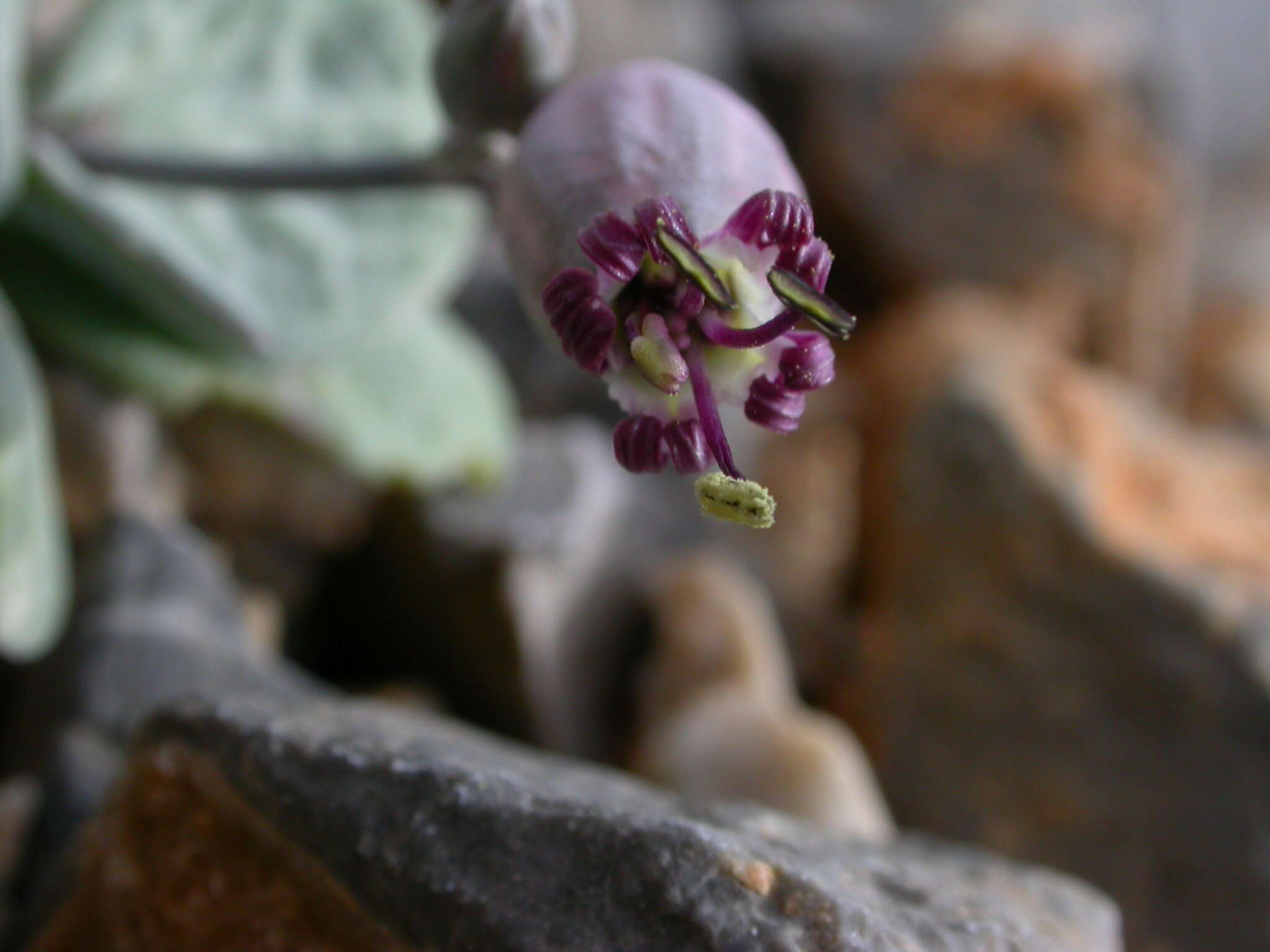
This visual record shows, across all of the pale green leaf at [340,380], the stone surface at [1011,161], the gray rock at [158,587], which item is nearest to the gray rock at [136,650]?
the gray rock at [158,587]

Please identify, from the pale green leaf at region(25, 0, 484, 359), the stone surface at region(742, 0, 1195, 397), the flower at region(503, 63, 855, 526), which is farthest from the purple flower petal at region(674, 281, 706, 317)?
the stone surface at region(742, 0, 1195, 397)

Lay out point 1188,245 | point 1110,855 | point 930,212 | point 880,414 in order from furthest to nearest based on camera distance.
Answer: point 1188,245 < point 930,212 < point 880,414 < point 1110,855

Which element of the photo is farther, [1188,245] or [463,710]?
[1188,245]

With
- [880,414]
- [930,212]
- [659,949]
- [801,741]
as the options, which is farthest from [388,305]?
[930,212]

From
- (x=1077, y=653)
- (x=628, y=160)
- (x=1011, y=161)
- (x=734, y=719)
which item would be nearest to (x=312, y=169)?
(x=628, y=160)

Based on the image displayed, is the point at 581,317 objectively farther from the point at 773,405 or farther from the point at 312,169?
the point at 312,169

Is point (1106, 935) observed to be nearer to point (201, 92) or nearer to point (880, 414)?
point (201, 92)

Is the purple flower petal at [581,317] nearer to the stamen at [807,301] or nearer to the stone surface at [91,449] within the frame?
the stamen at [807,301]
